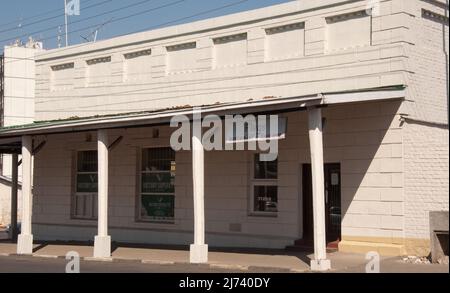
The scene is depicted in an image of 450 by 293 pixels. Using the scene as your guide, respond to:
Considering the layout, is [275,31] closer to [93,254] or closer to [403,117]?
[403,117]

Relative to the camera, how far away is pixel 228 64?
1938 cm

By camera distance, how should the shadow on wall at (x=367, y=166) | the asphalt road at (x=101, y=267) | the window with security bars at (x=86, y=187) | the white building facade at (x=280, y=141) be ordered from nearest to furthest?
1. the asphalt road at (x=101, y=267)
2. the white building facade at (x=280, y=141)
3. the shadow on wall at (x=367, y=166)
4. the window with security bars at (x=86, y=187)

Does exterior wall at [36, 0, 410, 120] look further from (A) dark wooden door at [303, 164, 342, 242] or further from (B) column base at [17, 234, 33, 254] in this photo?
(B) column base at [17, 234, 33, 254]

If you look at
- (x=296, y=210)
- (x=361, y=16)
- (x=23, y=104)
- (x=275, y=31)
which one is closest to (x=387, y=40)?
(x=361, y=16)

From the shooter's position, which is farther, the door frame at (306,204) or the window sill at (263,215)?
the window sill at (263,215)

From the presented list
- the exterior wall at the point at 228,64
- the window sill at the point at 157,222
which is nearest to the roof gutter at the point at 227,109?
the exterior wall at the point at 228,64

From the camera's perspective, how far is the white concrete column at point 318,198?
1358 cm

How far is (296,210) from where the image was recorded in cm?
1734

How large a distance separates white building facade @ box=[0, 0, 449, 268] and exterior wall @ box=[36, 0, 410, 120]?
43 millimetres

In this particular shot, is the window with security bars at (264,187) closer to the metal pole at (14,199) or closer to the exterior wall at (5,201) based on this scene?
the metal pole at (14,199)

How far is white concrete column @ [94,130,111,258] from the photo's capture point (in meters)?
17.6

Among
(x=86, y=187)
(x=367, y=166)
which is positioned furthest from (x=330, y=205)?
(x=86, y=187)

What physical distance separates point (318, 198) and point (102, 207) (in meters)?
6.73

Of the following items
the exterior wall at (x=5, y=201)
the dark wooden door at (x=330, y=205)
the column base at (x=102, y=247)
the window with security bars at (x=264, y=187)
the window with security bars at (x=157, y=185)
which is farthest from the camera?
the exterior wall at (x=5, y=201)
